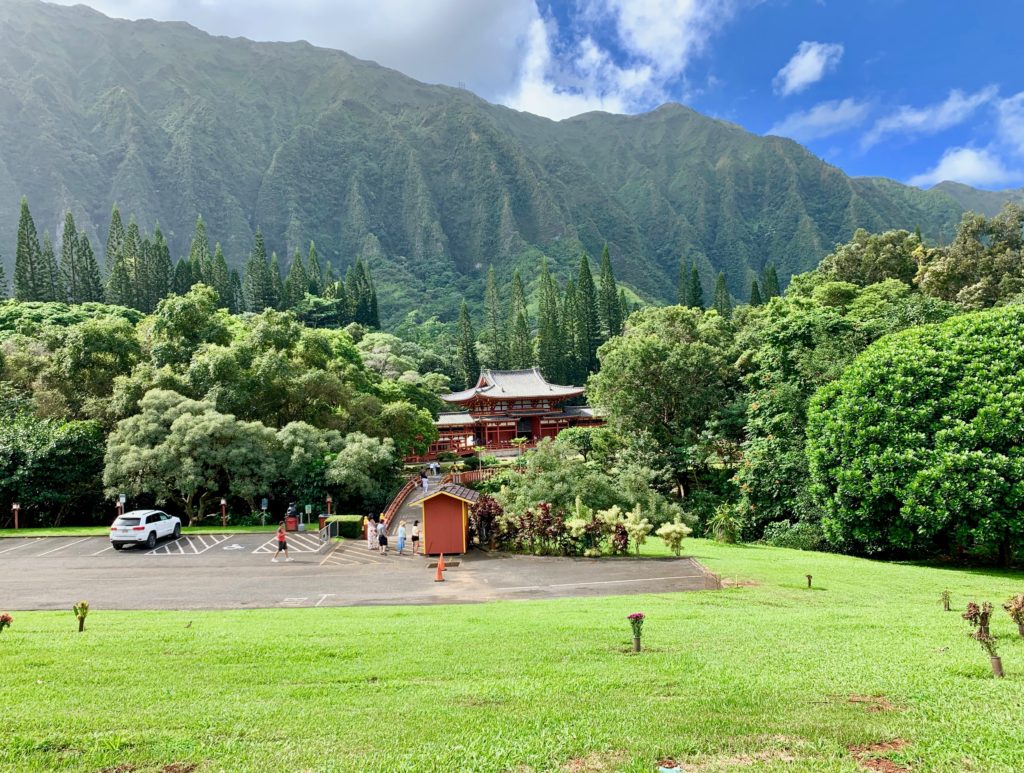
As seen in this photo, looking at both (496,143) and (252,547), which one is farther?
(496,143)

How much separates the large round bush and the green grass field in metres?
7.91

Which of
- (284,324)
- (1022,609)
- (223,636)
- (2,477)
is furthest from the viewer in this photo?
(284,324)

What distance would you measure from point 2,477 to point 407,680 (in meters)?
25.3

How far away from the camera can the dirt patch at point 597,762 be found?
4.93m

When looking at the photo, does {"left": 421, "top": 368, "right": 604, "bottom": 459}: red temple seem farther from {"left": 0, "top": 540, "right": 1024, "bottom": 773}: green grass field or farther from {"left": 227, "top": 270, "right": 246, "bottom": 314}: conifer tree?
{"left": 0, "top": 540, "right": 1024, "bottom": 773}: green grass field

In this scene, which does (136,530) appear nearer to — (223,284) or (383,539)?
(383,539)

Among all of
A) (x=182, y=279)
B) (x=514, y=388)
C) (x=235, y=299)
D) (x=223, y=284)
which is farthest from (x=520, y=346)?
(x=182, y=279)

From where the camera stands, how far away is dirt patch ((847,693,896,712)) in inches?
242

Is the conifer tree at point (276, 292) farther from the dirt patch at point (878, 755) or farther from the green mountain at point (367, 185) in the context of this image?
the dirt patch at point (878, 755)

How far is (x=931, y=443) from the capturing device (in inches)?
711

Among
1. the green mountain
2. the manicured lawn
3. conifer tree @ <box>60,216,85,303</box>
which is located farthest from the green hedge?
the green mountain

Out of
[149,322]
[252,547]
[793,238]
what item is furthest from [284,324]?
[793,238]

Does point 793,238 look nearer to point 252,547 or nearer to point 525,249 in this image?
point 525,249

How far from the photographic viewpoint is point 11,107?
483ft
